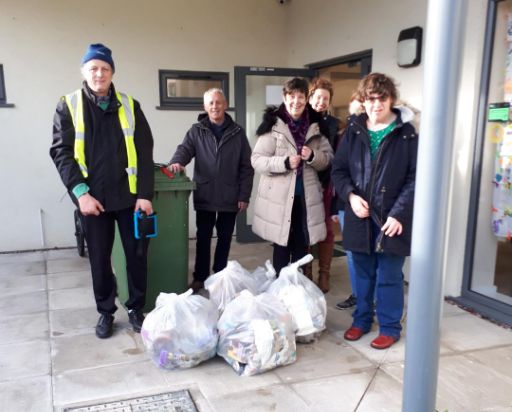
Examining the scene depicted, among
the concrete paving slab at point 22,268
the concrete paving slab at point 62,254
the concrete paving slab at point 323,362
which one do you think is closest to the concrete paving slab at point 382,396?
the concrete paving slab at point 323,362

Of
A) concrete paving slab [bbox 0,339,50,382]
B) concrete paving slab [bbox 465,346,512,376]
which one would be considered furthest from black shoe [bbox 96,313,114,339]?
concrete paving slab [bbox 465,346,512,376]

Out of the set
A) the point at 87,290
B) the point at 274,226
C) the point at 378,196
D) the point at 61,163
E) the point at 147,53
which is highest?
the point at 147,53

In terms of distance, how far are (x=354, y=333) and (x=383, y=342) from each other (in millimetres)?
217

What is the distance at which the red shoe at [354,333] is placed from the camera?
10.3 ft

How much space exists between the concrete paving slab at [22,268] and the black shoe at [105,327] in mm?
1774

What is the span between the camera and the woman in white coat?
3438 millimetres

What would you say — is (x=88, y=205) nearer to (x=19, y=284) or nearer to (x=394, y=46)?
(x=19, y=284)

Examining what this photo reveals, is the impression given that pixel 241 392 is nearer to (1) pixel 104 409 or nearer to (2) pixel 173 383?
(2) pixel 173 383

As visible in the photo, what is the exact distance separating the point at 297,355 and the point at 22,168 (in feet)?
12.7

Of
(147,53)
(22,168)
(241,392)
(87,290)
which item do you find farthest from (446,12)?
(22,168)

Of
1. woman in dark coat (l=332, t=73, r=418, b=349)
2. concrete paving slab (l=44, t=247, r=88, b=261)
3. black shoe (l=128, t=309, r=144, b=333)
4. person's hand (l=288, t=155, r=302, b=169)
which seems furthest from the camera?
concrete paving slab (l=44, t=247, r=88, b=261)

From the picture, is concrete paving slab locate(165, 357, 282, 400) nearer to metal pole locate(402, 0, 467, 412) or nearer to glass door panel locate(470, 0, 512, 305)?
metal pole locate(402, 0, 467, 412)

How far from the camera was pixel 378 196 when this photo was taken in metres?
2.83

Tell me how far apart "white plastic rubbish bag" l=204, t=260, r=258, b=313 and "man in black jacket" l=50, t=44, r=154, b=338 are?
0.50m
